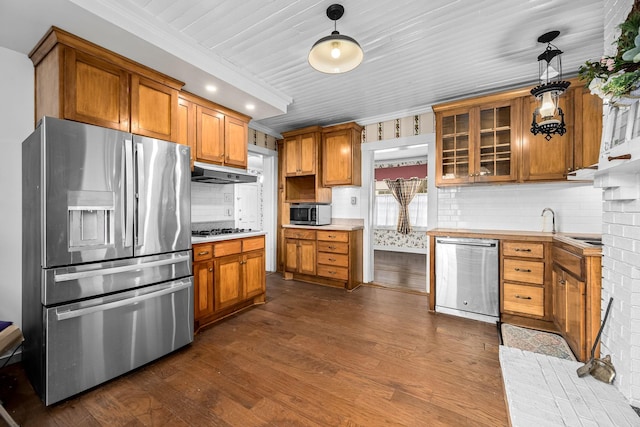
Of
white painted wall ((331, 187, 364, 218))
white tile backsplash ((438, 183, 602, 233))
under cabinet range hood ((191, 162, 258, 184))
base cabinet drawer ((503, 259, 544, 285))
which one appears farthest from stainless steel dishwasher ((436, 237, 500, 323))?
under cabinet range hood ((191, 162, 258, 184))

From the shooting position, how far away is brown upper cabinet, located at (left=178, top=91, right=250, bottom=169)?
295 cm

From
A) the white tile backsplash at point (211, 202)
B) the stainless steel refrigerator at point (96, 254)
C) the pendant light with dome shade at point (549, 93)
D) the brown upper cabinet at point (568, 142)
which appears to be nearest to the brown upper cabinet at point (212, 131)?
the white tile backsplash at point (211, 202)

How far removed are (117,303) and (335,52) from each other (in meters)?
2.36

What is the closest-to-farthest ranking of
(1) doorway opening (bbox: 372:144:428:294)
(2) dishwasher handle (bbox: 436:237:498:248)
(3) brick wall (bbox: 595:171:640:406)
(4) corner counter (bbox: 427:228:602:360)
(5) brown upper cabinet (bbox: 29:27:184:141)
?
(3) brick wall (bbox: 595:171:640:406), (5) brown upper cabinet (bbox: 29:27:184:141), (4) corner counter (bbox: 427:228:602:360), (2) dishwasher handle (bbox: 436:237:498:248), (1) doorway opening (bbox: 372:144:428:294)

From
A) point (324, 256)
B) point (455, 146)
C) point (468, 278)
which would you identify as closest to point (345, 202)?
point (324, 256)

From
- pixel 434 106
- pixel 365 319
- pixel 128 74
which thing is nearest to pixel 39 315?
pixel 128 74

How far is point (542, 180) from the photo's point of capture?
3.02 m

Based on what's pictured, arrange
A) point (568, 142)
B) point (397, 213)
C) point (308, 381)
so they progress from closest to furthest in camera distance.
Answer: point (308, 381) < point (568, 142) < point (397, 213)

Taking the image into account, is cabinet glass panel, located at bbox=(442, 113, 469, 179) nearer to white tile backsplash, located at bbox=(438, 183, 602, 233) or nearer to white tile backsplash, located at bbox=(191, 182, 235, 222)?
white tile backsplash, located at bbox=(438, 183, 602, 233)

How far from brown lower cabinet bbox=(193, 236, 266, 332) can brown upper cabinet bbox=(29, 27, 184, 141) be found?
125 centimetres

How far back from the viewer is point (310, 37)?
7.71 feet

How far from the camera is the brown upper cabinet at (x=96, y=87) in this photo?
199cm

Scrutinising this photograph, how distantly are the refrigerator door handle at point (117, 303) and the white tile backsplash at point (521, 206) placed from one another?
11.1 ft

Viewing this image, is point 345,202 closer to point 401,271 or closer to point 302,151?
point 302,151
